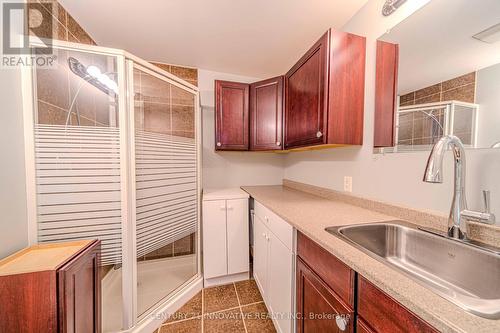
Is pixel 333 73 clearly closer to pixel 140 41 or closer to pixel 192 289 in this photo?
pixel 140 41

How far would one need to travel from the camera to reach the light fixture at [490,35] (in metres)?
0.71

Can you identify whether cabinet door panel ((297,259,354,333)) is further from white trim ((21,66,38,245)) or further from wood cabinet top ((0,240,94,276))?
white trim ((21,66,38,245))

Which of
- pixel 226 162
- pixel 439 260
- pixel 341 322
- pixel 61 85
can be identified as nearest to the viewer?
pixel 341 322

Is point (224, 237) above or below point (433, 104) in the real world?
below

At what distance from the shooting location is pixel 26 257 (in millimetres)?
842

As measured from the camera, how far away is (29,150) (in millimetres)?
1003

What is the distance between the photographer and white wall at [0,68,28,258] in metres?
0.87

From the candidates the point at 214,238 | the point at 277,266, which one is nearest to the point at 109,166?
the point at 214,238

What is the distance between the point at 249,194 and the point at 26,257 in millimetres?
1443

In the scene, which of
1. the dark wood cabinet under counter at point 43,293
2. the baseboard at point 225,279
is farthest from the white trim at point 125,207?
the baseboard at point 225,279

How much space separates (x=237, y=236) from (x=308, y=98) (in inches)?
54.6

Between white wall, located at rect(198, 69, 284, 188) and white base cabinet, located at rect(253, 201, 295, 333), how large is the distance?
885 mm

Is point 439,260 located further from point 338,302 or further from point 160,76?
point 160,76

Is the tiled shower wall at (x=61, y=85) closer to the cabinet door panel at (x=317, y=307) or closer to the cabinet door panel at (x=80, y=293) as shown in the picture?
the cabinet door panel at (x=80, y=293)
